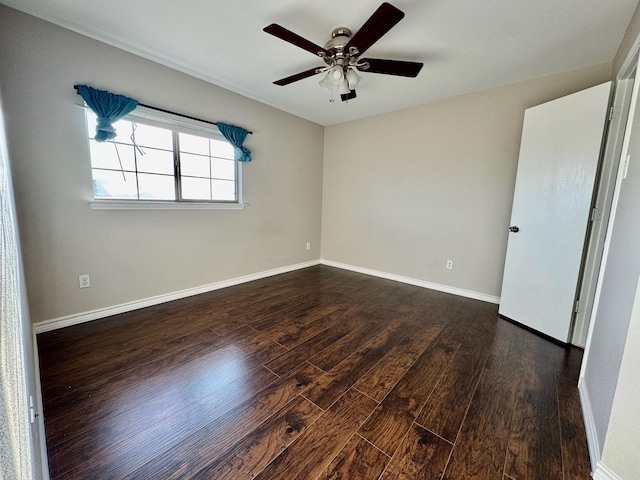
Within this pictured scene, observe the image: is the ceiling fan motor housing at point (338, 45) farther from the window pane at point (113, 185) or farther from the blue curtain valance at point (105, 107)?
the window pane at point (113, 185)

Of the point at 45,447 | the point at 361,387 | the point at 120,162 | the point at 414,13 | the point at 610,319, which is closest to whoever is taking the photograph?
the point at 45,447

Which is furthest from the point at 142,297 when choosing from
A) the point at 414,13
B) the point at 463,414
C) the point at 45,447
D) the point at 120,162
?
the point at 414,13

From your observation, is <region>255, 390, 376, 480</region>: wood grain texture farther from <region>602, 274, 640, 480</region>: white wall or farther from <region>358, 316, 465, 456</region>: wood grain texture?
<region>602, 274, 640, 480</region>: white wall

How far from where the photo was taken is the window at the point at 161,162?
2342 mm

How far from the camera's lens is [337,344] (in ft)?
6.81

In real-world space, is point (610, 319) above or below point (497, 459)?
above

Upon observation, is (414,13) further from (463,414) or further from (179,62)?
(463,414)

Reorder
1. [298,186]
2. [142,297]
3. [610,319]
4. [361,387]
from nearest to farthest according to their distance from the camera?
[610,319] → [361,387] → [142,297] → [298,186]

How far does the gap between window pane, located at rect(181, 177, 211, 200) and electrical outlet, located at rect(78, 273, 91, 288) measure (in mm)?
1118

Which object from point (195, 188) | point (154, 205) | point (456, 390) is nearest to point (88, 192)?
point (154, 205)

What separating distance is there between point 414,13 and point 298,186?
2.60 meters

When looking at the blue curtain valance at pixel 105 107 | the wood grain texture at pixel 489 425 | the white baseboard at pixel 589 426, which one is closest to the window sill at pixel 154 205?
the blue curtain valance at pixel 105 107

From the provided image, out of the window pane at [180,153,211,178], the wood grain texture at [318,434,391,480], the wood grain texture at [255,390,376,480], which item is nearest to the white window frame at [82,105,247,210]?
the window pane at [180,153,211,178]

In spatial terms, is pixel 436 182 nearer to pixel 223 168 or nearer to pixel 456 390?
pixel 456 390
